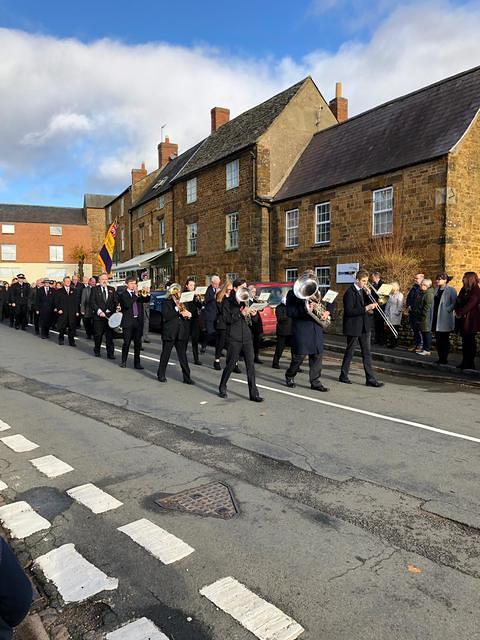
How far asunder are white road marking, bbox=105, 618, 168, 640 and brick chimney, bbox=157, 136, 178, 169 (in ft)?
138

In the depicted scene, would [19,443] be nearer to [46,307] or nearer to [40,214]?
[46,307]

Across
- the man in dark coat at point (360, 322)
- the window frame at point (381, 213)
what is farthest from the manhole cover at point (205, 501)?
the window frame at point (381, 213)

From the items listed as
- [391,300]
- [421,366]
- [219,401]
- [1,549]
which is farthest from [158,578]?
[391,300]

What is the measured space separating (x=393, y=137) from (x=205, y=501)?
18146 mm

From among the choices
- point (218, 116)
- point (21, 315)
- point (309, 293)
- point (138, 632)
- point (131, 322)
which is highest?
point (218, 116)

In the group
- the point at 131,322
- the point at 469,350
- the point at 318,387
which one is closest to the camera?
the point at 318,387

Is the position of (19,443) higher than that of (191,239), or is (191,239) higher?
(191,239)

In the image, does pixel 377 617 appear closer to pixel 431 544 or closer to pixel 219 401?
pixel 431 544

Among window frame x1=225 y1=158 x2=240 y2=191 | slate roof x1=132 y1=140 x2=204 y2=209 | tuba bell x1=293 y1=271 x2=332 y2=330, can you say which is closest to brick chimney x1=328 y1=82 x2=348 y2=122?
window frame x1=225 y1=158 x2=240 y2=191

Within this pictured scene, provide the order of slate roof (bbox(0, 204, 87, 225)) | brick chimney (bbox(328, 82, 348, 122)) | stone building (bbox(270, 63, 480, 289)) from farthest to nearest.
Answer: slate roof (bbox(0, 204, 87, 225)) → brick chimney (bbox(328, 82, 348, 122)) → stone building (bbox(270, 63, 480, 289))

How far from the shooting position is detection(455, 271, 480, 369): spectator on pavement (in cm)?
1017

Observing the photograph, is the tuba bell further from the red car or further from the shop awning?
the shop awning

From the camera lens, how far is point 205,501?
4211 millimetres

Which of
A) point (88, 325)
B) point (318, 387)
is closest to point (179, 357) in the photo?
point (318, 387)
